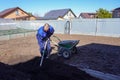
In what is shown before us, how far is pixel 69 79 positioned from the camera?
14.6 ft

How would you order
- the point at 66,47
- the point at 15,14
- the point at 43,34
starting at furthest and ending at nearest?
the point at 15,14 < the point at 66,47 < the point at 43,34

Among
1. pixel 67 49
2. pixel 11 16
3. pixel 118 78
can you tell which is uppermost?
pixel 11 16

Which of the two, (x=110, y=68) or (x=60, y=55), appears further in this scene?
(x=60, y=55)

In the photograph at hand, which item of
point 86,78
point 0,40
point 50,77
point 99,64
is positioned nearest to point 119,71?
point 99,64

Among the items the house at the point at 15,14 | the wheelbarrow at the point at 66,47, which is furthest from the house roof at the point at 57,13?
the wheelbarrow at the point at 66,47

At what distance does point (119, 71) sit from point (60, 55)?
109 inches

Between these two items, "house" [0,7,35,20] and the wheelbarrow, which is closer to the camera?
the wheelbarrow

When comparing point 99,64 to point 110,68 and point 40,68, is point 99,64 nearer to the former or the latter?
point 110,68

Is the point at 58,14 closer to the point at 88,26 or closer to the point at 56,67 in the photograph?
the point at 88,26

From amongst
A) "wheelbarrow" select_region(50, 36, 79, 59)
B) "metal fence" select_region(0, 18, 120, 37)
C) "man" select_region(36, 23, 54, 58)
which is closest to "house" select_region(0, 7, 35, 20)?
"metal fence" select_region(0, 18, 120, 37)

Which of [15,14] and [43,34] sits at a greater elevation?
[15,14]

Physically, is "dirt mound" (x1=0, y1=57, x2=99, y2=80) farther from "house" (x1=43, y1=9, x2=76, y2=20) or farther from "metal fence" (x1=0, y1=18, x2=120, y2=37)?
"house" (x1=43, y1=9, x2=76, y2=20)

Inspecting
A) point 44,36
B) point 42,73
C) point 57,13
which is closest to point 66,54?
point 44,36

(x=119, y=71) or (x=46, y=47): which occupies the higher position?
(x=46, y=47)
